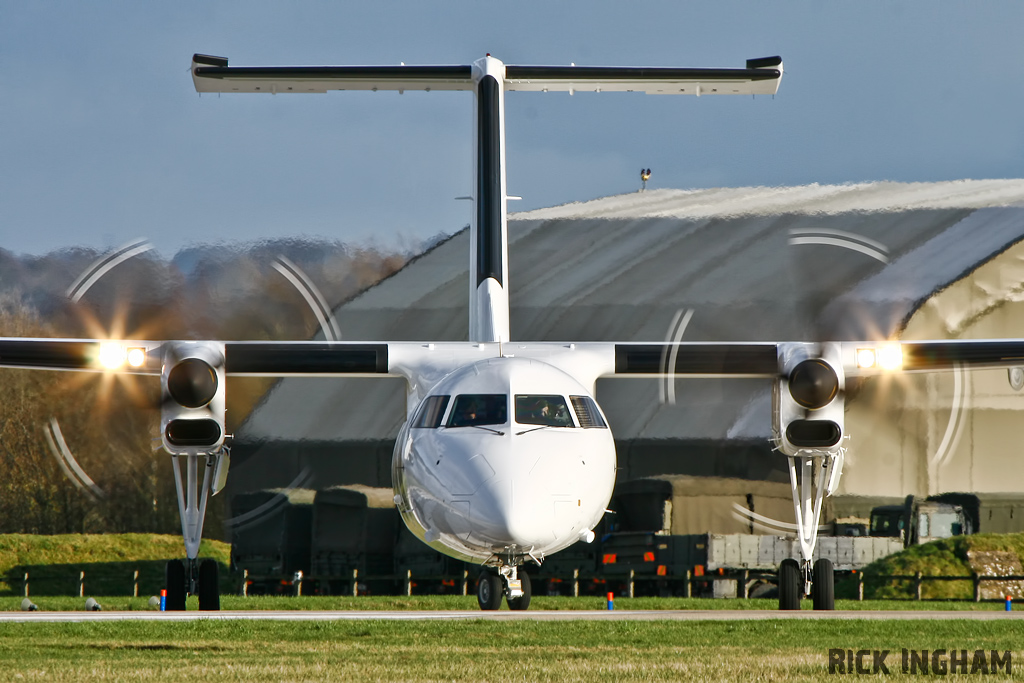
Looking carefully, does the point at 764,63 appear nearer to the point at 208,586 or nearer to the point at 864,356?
the point at 864,356

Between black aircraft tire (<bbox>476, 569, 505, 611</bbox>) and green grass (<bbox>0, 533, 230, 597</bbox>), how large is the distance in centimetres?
1592

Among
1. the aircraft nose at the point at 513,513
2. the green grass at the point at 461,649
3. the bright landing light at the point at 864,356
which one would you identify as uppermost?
the bright landing light at the point at 864,356

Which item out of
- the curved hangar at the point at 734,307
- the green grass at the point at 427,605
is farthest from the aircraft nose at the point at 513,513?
the curved hangar at the point at 734,307

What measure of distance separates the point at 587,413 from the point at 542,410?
2.19ft

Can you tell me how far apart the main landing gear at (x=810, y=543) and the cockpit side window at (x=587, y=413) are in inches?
167

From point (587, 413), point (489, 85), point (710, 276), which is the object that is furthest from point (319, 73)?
point (710, 276)

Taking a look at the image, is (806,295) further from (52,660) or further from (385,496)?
(52,660)

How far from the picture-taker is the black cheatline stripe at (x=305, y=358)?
55.7ft

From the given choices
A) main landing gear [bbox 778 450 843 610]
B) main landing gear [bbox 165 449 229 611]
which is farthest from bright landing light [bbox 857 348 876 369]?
main landing gear [bbox 165 449 229 611]

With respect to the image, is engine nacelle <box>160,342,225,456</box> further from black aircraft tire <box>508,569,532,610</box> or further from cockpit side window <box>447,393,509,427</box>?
black aircraft tire <box>508,569,532,610</box>

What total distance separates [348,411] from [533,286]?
17.0m

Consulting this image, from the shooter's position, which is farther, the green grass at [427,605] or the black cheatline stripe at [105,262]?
the green grass at [427,605]

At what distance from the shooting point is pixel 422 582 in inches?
1172

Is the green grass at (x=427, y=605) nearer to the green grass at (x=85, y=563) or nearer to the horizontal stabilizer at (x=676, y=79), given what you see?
the green grass at (x=85, y=563)
